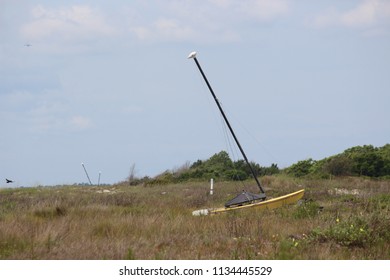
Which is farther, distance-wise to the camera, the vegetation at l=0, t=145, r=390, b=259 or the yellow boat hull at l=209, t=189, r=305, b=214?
the yellow boat hull at l=209, t=189, r=305, b=214

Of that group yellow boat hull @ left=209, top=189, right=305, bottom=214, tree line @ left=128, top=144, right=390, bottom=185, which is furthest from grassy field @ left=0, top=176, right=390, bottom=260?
tree line @ left=128, top=144, right=390, bottom=185

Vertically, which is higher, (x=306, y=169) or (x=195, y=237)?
(x=306, y=169)

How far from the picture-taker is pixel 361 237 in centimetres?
988

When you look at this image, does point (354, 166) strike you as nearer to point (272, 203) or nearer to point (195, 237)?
point (272, 203)

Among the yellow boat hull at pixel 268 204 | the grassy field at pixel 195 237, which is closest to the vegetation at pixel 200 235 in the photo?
the grassy field at pixel 195 237

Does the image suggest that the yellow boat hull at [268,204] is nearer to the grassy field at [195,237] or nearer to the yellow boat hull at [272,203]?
the yellow boat hull at [272,203]

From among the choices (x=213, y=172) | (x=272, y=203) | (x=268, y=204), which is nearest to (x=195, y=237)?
(x=268, y=204)

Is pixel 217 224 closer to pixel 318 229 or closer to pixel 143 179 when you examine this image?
pixel 318 229

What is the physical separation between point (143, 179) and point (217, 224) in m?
25.4

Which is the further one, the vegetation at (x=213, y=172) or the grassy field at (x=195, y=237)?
the vegetation at (x=213, y=172)

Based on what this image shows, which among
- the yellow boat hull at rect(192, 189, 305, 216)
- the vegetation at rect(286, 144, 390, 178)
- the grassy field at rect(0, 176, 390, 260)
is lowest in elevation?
the grassy field at rect(0, 176, 390, 260)

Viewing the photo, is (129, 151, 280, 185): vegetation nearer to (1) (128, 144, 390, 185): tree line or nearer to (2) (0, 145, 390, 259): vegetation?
(1) (128, 144, 390, 185): tree line

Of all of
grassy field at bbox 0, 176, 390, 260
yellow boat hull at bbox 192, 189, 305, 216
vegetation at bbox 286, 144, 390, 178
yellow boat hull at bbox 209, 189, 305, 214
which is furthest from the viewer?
vegetation at bbox 286, 144, 390, 178

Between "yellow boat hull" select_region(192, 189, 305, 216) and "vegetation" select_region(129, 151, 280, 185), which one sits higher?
"vegetation" select_region(129, 151, 280, 185)
